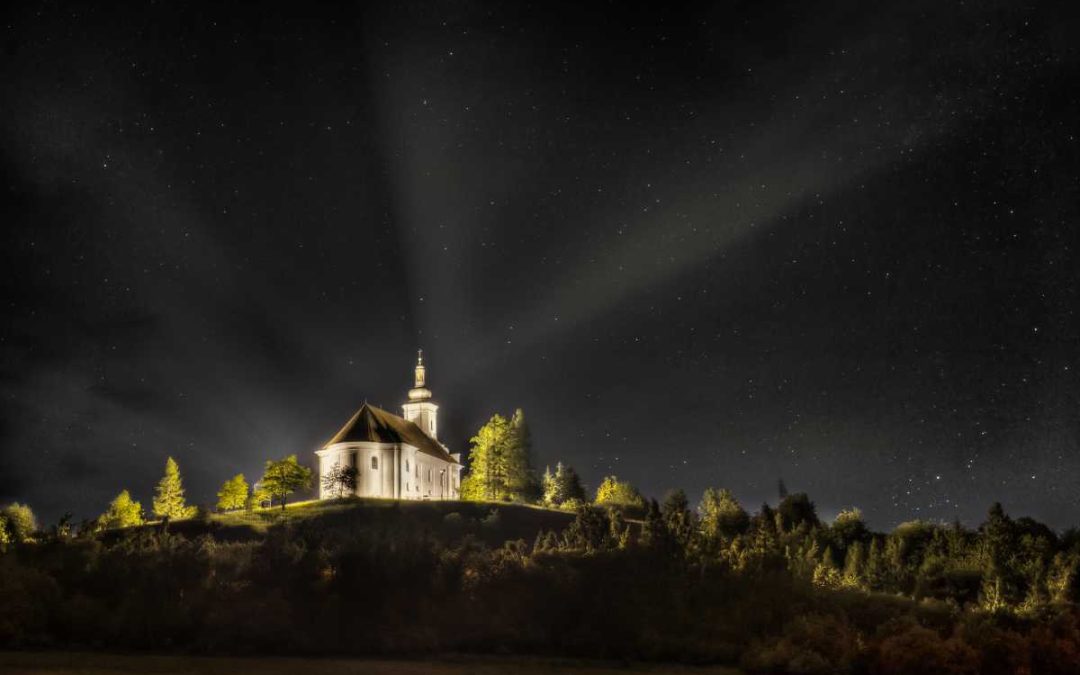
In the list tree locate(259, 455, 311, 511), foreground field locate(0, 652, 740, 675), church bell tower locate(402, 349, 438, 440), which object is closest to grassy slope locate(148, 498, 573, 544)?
tree locate(259, 455, 311, 511)

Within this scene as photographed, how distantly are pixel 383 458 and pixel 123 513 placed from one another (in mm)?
21799

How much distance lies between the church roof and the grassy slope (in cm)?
972

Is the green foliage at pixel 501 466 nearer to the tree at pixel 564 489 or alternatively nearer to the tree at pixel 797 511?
the tree at pixel 564 489

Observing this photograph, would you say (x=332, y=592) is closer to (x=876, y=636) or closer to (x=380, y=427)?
→ (x=876, y=636)

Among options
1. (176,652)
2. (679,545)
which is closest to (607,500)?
(679,545)

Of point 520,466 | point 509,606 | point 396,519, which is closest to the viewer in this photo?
point 509,606

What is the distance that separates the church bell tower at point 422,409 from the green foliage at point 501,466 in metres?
13.0

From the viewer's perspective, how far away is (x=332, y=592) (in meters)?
41.1

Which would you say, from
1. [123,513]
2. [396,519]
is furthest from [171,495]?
[396,519]

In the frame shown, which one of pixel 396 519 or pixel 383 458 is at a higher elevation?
pixel 383 458

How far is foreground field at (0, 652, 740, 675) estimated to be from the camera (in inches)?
1265

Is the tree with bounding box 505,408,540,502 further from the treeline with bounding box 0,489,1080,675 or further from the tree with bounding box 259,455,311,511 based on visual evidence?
the treeline with bounding box 0,489,1080,675

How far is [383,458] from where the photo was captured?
9106 centimetres

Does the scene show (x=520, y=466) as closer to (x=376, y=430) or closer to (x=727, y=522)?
(x=376, y=430)
